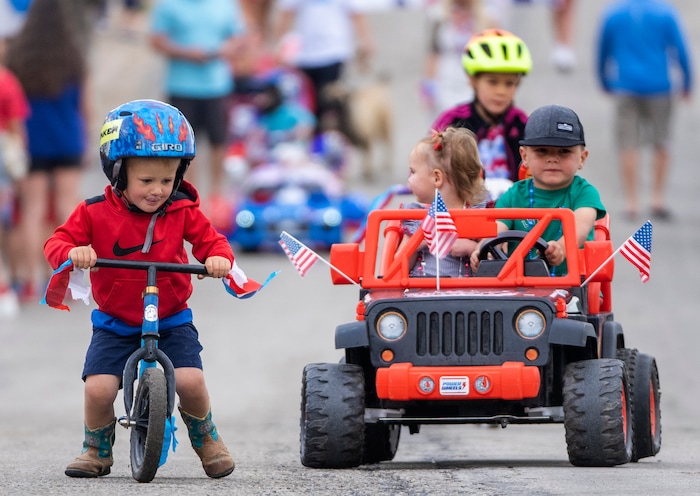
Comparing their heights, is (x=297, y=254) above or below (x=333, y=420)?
above

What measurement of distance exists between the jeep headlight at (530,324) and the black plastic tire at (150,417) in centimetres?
162

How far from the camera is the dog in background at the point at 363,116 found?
67.2ft

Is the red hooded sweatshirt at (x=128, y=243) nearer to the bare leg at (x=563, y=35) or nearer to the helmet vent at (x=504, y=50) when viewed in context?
the helmet vent at (x=504, y=50)

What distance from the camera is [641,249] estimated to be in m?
8.39

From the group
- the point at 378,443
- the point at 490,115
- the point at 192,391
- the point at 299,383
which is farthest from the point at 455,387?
the point at 299,383

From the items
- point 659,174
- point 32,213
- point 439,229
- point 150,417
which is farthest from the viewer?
point 659,174

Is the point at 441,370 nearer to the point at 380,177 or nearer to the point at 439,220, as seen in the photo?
the point at 439,220

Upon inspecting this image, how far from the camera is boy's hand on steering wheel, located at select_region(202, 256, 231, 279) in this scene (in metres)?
7.46

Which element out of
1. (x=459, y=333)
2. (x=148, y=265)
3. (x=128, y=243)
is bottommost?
(x=459, y=333)

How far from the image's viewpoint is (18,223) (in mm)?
15742

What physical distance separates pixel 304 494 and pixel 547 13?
1017 inches

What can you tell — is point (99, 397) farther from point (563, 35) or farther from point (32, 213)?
point (563, 35)

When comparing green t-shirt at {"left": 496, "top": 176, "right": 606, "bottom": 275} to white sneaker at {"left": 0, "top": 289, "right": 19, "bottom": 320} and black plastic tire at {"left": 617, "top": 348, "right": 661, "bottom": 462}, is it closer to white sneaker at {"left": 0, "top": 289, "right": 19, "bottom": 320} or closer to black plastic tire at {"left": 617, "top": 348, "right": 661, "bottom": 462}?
black plastic tire at {"left": 617, "top": 348, "right": 661, "bottom": 462}

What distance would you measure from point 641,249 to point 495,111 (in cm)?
197
